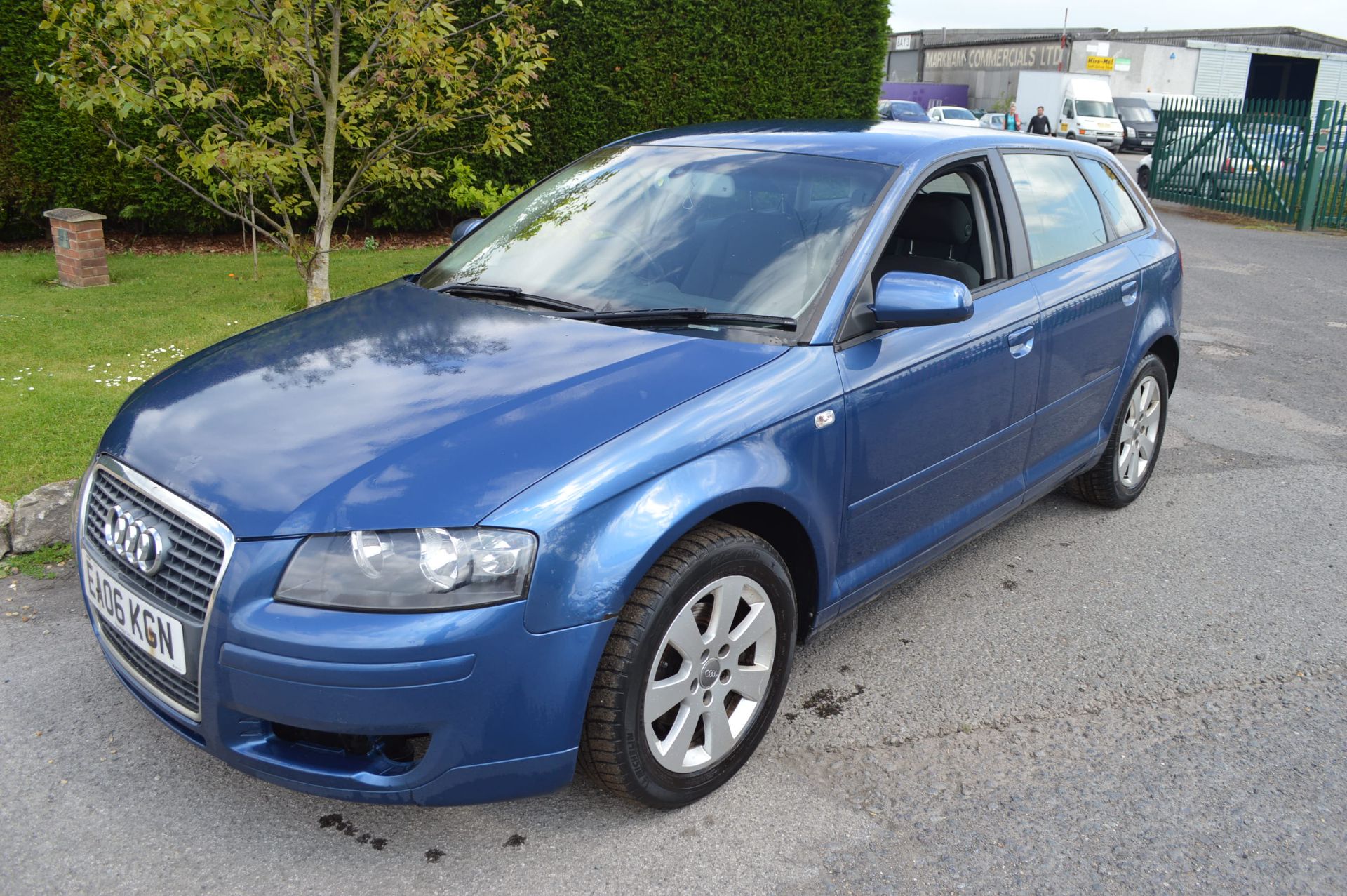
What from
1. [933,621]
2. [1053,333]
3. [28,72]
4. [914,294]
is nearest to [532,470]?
[914,294]

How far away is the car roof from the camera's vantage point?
3.54m

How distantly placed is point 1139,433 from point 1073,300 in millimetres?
1208

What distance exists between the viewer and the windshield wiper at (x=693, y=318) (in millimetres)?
3031

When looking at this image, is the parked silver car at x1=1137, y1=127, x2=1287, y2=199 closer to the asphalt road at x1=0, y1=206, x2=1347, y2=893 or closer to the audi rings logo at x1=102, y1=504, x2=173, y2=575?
the asphalt road at x1=0, y1=206, x2=1347, y2=893

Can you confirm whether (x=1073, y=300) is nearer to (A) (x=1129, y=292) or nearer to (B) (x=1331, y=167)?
(A) (x=1129, y=292)

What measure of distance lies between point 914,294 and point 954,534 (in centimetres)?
97

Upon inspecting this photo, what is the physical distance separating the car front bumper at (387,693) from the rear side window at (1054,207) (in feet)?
8.16

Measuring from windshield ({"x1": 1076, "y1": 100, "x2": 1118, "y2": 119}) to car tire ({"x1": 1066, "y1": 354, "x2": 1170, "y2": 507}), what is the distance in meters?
31.1

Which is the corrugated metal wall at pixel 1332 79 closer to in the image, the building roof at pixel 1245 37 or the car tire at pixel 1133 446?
the building roof at pixel 1245 37

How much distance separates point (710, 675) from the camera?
2.70 meters

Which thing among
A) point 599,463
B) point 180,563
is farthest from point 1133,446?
point 180,563

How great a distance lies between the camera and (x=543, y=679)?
230 cm

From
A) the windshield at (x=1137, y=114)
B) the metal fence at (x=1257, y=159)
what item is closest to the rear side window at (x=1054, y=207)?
the metal fence at (x=1257, y=159)

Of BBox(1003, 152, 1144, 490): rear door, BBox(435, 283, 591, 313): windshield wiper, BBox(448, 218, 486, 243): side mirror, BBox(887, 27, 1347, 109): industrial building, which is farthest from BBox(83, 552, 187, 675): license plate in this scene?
BBox(887, 27, 1347, 109): industrial building
